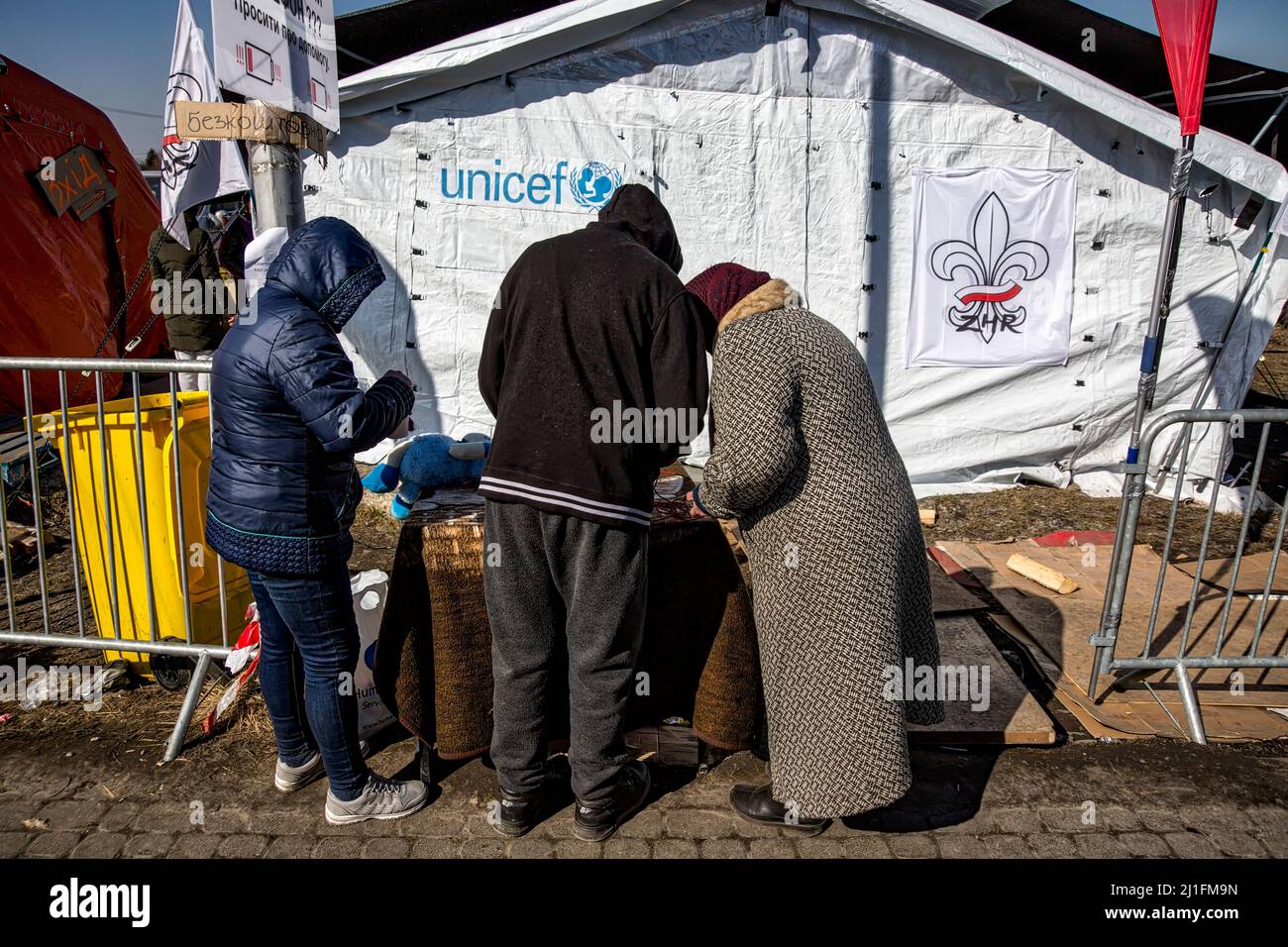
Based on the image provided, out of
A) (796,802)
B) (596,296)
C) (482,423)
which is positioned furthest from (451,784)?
(482,423)

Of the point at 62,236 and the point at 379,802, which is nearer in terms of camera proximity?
the point at 379,802

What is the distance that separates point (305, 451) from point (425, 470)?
71 cm

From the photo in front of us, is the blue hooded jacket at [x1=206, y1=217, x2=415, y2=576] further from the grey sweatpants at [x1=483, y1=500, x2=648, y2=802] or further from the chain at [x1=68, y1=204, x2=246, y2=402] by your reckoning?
the chain at [x1=68, y1=204, x2=246, y2=402]

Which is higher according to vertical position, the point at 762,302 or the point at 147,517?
the point at 762,302

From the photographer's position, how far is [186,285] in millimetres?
7691

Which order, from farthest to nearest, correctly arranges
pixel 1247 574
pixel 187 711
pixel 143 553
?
pixel 1247 574, pixel 143 553, pixel 187 711

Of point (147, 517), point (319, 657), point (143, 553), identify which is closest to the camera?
point (319, 657)

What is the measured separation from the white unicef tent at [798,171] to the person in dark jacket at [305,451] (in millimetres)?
4066

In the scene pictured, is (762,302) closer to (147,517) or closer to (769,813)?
(769,813)

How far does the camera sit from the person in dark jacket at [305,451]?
252cm

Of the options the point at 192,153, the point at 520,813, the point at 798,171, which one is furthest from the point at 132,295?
the point at 520,813

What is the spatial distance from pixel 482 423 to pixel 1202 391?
607 centimetres

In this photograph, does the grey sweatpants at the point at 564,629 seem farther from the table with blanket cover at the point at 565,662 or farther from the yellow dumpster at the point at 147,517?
the yellow dumpster at the point at 147,517
